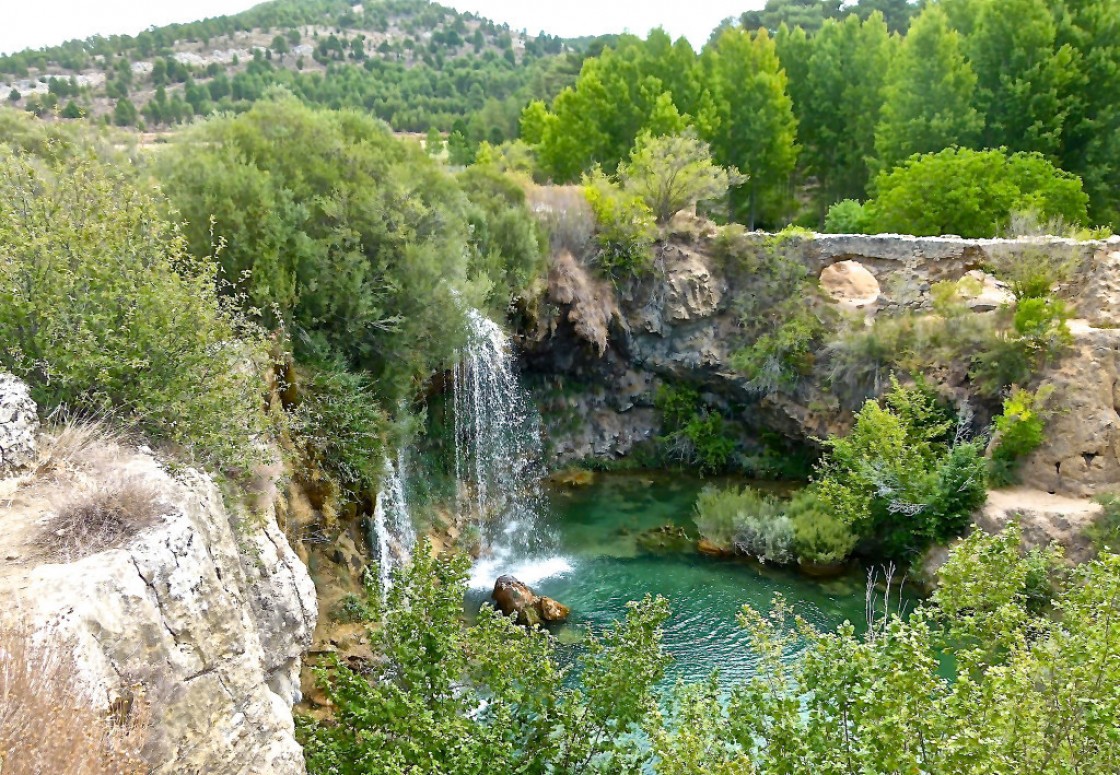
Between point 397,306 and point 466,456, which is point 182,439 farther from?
point 466,456

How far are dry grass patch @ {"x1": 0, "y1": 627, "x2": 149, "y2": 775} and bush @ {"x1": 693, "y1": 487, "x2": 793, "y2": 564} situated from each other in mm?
15828

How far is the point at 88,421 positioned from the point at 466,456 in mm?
12710

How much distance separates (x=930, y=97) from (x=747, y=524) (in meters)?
17.3

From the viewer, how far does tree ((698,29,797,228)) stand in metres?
30.0

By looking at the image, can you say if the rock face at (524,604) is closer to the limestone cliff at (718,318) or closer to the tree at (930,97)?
the limestone cliff at (718,318)

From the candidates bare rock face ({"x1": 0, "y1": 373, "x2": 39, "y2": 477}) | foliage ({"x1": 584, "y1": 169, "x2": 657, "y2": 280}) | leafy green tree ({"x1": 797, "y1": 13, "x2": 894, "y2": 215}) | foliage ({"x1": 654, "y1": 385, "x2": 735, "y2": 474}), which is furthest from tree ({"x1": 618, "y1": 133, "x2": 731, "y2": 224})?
bare rock face ({"x1": 0, "y1": 373, "x2": 39, "y2": 477})

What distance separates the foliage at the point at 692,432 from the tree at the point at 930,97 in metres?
11.8

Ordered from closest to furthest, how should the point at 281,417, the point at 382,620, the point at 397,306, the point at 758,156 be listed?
the point at 382,620, the point at 281,417, the point at 397,306, the point at 758,156

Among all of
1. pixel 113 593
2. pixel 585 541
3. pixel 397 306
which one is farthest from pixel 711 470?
pixel 113 593

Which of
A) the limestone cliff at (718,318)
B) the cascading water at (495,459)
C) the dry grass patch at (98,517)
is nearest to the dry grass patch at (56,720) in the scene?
the dry grass patch at (98,517)

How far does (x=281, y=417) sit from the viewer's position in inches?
427

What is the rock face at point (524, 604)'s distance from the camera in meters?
15.9

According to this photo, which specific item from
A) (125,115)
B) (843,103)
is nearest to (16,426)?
(843,103)

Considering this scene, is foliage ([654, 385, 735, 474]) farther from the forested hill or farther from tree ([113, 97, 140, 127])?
tree ([113, 97, 140, 127])
